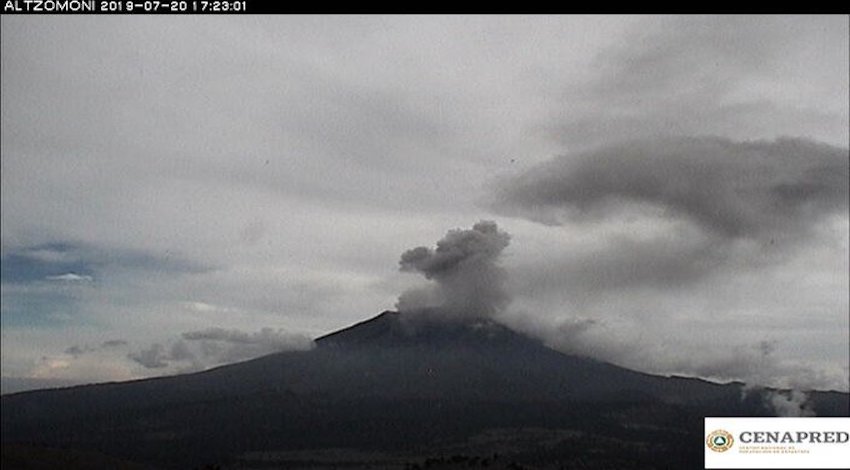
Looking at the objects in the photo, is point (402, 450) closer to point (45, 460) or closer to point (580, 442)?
point (580, 442)

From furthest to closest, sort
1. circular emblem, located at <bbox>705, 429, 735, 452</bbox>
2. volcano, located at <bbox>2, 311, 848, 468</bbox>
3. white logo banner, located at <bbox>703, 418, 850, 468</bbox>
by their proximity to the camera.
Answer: volcano, located at <bbox>2, 311, 848, 468</bbox>
circular emblem, located at <bbox>705, 429, 735, 452</bbox>
white logo banner, located at <bbox>703, 418, 850, 468</bbox>

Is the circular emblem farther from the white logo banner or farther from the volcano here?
the volcano

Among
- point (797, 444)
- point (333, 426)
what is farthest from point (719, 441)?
point (333, 426)

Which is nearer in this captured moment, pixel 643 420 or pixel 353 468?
pixel 353 468

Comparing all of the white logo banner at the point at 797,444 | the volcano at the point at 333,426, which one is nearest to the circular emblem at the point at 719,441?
the white logo banner at the point at 797,444

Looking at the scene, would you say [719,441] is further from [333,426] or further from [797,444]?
[333,426]

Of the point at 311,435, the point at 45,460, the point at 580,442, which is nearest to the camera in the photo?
the point at 45,460

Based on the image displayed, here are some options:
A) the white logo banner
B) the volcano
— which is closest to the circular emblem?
the white logo banner
